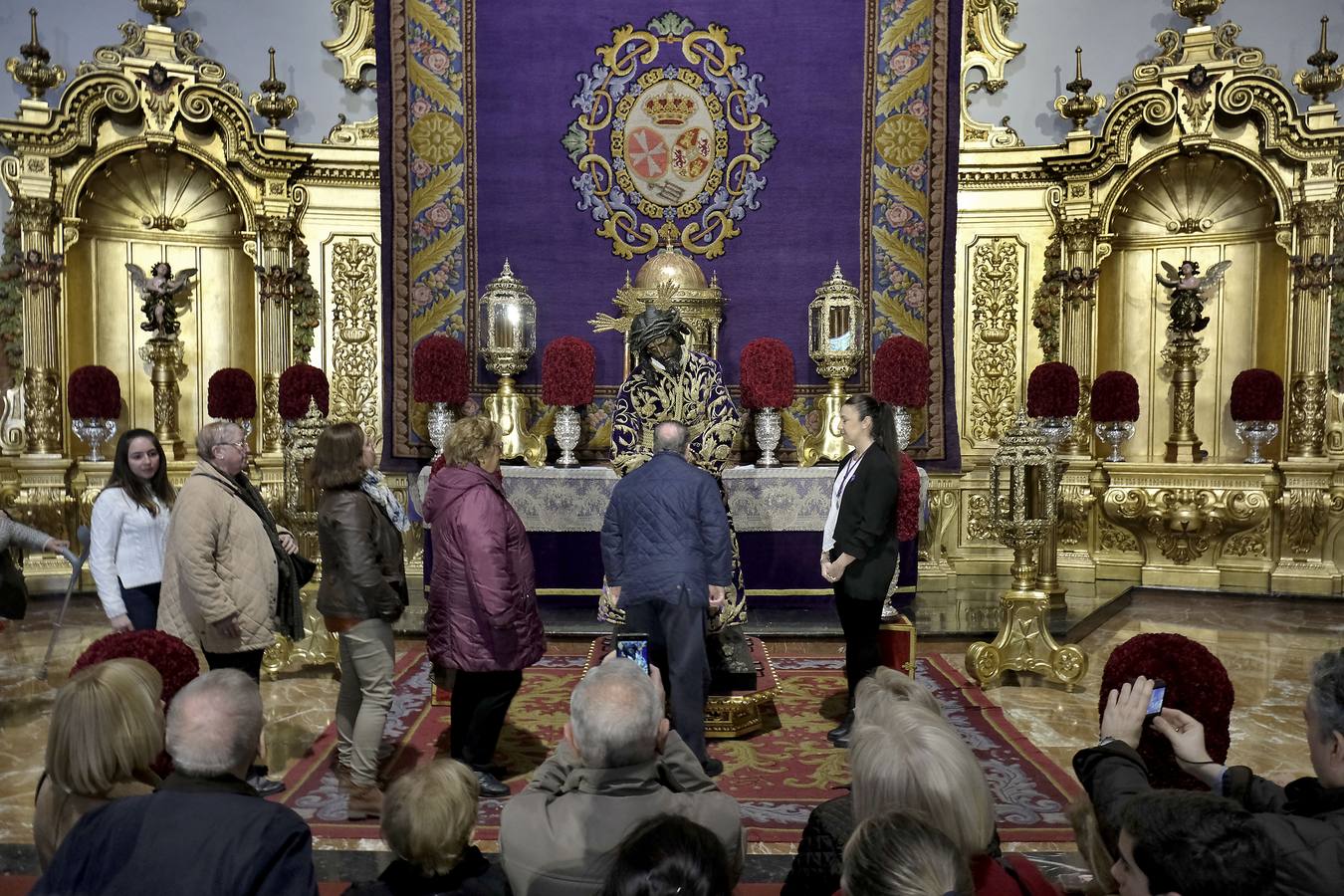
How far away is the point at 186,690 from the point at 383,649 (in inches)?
83.7

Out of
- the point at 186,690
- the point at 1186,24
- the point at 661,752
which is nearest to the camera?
the point at 186,690

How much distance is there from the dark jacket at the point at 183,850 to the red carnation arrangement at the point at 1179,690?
1.92 meters

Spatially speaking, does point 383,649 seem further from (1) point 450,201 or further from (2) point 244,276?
(2) point 244,276

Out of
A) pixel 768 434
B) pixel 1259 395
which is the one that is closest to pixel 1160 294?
pixel 1259 395

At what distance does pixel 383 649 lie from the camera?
436 centimetres

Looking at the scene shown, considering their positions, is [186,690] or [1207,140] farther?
[1207,140]

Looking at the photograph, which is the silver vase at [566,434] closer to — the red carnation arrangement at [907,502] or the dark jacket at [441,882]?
the red carnation arrangement at [907,502]

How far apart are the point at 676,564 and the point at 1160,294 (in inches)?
297

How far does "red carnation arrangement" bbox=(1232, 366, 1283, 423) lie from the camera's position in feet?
30.0

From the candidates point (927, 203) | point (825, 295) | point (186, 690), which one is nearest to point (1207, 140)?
point (927, 203)

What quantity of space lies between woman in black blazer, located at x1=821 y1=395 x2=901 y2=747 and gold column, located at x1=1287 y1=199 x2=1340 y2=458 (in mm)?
6054

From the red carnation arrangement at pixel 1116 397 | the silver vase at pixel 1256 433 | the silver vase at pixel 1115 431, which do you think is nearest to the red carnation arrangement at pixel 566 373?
the red carnation arrangement at pixel 1116 397

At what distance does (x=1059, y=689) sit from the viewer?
624 centimetres

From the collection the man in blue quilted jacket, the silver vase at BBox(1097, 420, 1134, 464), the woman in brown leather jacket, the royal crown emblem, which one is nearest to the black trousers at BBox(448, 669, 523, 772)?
the woman in brown leather jacket
